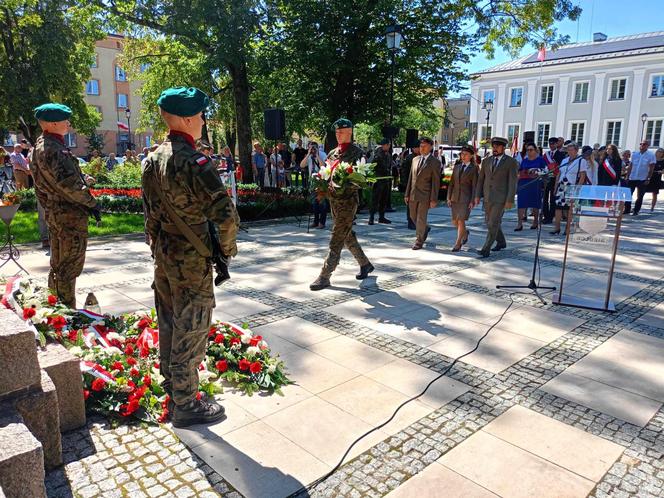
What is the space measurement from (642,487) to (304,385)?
7.63 ft

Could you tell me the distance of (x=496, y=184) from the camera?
8648 mm

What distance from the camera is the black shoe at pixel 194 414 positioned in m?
3.41

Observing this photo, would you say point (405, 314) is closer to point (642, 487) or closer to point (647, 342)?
point (647, 342)

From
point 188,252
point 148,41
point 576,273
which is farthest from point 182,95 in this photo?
point 148,41

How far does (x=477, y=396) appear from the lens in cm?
388

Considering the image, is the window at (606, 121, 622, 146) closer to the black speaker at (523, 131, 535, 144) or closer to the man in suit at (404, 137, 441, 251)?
the black speaker at (523, 131, 535, 144)

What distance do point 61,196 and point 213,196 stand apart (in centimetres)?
273

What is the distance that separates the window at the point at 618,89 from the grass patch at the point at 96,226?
1728 inches

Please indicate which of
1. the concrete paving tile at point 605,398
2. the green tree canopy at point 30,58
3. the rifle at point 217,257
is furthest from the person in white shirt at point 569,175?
the green tree canopy at point 30,58

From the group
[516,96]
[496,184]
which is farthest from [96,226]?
[516,96]

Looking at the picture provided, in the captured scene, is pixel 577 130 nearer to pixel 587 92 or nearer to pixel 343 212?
pixel 587 92

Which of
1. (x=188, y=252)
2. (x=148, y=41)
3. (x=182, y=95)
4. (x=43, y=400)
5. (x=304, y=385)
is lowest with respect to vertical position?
(x=304, y=385)

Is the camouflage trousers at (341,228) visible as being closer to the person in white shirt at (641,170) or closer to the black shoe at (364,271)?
the black shoe at (364,271)

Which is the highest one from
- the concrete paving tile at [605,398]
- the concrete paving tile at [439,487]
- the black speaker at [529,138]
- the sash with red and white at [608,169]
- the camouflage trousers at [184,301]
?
the black speaker at [529,138]
